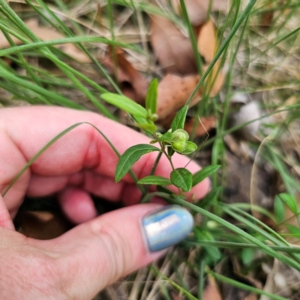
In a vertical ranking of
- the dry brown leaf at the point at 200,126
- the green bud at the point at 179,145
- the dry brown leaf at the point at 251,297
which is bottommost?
the dry brown leaf at the point at 251,297

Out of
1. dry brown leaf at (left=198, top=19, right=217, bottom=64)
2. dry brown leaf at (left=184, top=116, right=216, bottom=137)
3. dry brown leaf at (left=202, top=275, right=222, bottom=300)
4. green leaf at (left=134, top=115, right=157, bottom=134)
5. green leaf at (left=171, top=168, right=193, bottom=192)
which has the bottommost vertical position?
dry brown leaf at (left=202, top=275, right=222, bottom=300)

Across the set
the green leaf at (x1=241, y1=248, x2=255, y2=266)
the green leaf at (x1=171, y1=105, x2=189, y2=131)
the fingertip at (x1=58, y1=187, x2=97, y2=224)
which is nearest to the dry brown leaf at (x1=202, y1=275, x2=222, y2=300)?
the green leaf at (x1=241, y1=248, x2=255, y2=266)

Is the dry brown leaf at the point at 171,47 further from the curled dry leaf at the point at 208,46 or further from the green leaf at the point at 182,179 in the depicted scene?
the green leaf at the point at 182,179

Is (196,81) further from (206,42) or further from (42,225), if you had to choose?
(42,225)

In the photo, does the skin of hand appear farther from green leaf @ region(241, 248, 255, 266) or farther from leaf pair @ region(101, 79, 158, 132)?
leaf pair @ region(101, 79, 158, 132)

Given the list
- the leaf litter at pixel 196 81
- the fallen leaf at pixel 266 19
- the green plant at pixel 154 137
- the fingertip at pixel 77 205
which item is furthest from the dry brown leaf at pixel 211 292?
the fallen leaf at pixel 266 19

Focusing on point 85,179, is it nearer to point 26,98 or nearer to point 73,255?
point 26,98

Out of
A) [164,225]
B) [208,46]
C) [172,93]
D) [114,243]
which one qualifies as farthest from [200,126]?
[114,243]
